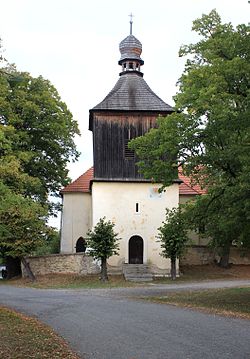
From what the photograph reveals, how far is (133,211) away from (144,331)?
845 inches

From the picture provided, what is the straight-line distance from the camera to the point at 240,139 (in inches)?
581

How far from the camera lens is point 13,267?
34.2m

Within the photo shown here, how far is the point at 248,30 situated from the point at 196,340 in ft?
31.8

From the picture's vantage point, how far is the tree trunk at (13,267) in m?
33.9

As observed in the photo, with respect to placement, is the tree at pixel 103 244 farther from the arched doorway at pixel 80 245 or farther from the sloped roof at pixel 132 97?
the sloped roof at pixel 132 97

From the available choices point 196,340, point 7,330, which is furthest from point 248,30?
point 7,330

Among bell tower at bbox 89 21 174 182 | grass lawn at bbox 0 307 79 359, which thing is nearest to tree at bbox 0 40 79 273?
bell tower at bbox 89 21 174 182

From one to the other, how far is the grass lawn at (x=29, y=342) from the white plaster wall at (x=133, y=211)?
1961 cm

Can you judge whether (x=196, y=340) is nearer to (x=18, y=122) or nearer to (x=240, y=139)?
(x=240, y=139)

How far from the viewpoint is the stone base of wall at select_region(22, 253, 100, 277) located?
100 feet

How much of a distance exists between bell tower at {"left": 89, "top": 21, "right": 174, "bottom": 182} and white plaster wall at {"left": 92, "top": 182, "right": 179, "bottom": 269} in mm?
687

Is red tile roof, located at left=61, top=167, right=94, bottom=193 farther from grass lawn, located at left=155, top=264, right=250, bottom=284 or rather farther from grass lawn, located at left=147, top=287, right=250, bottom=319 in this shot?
grass lawn, located at left=147, top=287, right=250, bottom=319

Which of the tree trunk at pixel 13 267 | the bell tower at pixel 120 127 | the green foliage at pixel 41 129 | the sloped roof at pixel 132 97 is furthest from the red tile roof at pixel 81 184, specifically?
the sloped roof at pixel 132 97

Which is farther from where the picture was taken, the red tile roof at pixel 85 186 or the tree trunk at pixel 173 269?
the red tile roof at pixel 85 186
